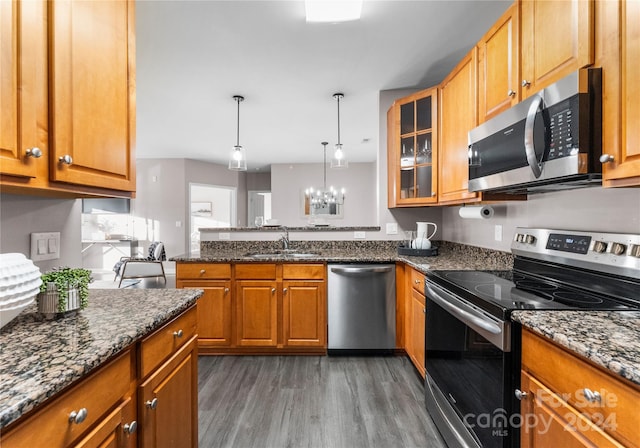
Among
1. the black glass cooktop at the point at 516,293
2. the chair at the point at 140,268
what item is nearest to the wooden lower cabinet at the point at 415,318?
the black glass cooktop at the point at 516,293

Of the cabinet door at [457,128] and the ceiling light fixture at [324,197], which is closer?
the cabinet door at [457,128]

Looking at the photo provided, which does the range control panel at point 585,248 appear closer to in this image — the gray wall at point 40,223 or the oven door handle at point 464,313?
the oven door handle at point 464,313

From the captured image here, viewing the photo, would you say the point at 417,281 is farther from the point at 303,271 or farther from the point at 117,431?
the point at 117,431

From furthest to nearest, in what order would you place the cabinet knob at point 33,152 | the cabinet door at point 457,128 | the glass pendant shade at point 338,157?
1. the glass pendant shade at point 338,157
2. the cabinet door at point 457,128
3. the cabinet knob at point 33,152

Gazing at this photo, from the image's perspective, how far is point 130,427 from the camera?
0.89 meters

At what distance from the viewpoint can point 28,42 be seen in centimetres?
86

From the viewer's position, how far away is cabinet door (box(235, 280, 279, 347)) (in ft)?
8.72

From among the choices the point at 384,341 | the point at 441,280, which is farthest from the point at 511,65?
the point at 384,341

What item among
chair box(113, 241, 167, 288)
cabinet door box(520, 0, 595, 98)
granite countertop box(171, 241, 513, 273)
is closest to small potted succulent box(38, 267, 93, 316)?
granite countertop box(171, 241, 513, 273)

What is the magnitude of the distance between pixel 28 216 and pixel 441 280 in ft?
6.20

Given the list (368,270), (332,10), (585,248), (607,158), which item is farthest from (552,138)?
(368,270)

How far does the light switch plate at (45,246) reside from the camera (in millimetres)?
1239

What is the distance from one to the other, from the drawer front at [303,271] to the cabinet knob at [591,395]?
197 cm

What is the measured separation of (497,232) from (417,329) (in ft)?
2.99
